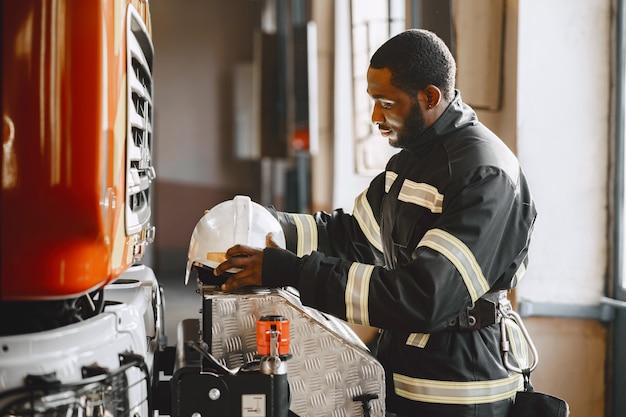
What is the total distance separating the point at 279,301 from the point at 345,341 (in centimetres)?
21

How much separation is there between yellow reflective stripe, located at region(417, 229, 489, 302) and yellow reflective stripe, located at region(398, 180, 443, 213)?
0.50ft

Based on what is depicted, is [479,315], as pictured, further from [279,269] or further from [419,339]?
[279,269]

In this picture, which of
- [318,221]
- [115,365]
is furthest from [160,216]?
[115,365]

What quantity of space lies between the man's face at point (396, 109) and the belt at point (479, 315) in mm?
534

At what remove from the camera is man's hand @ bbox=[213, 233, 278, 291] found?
2.01 metres

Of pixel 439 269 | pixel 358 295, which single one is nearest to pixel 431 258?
pixel 439 269

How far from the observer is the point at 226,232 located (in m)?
2.19

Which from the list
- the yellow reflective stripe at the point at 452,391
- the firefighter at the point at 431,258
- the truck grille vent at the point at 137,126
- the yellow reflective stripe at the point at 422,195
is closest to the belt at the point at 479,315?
the firefighter at the point at 431,258

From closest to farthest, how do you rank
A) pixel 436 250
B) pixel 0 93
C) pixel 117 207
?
pixel 0 93
pixel 117 207
pixel 436 250

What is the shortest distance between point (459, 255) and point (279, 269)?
0.48m

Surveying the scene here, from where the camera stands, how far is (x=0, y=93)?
1.53 meters

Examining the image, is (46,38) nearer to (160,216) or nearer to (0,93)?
(0,93)

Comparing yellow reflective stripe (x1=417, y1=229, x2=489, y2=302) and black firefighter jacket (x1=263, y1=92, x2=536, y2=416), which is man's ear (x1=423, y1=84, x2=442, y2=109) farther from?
yellow reflective stripe (x1=417, y1=229, x2=489, y2=302)

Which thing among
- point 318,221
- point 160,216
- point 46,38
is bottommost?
point 160,216
